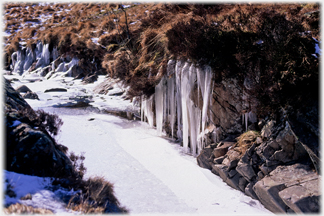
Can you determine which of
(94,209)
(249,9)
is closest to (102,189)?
(94,209)

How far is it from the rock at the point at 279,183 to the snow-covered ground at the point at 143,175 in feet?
0.92

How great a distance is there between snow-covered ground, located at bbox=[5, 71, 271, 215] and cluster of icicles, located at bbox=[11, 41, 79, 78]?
1384 cm

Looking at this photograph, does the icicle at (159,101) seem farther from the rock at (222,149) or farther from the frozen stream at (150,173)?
the rock at (222,149)

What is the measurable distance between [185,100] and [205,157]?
6.04ft

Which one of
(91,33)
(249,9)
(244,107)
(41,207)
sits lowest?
(41,207)

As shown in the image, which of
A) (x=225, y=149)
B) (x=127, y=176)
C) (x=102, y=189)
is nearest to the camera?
(x=102, y=189)

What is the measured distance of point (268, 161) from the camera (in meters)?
4.61

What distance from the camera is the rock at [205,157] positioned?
617 centimetres

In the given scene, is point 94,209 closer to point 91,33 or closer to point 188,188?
point 188,188

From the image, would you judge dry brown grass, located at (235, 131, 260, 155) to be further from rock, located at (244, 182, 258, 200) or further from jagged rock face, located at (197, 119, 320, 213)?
rock, located at (244, 182, 258, 200)

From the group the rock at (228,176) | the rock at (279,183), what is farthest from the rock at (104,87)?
the rock at (279,183)

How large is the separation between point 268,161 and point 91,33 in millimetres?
22522

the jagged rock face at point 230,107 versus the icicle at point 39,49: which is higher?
the icicle at point 39,49

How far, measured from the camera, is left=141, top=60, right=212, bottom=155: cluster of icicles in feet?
Answer: 21.1
